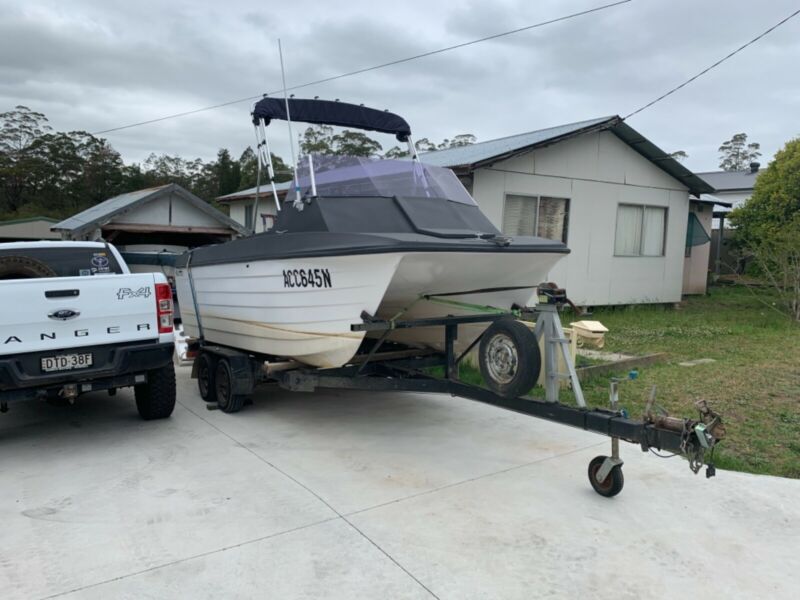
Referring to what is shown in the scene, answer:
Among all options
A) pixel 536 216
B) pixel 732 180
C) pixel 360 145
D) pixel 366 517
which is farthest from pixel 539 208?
pixel 732 180

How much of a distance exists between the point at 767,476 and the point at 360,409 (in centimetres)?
335

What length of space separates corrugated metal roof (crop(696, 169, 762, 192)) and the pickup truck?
3439cm

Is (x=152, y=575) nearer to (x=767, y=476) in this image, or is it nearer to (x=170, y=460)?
(x=170, y=460)

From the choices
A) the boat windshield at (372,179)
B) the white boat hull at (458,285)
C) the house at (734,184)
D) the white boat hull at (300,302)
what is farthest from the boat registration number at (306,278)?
the house at (734,184)

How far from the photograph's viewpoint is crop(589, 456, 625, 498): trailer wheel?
372 centimetres

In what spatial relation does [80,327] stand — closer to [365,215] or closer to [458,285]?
[365,215]

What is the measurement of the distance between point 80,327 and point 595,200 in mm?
10253

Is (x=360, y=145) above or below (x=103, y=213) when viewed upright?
above

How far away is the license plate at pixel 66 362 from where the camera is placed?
4.29m

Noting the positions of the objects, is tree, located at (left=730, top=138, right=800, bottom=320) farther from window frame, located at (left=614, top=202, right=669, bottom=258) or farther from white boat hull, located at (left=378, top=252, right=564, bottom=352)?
white boat hull, located at (left=378, top=252, right=564, bottom=352)

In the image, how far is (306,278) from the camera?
4.34 meters

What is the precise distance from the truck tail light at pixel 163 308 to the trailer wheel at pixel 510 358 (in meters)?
2.55

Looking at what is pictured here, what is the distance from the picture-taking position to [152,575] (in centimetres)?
284

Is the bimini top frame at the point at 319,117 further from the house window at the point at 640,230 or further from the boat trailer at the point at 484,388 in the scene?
the house window at the point at 640,230
